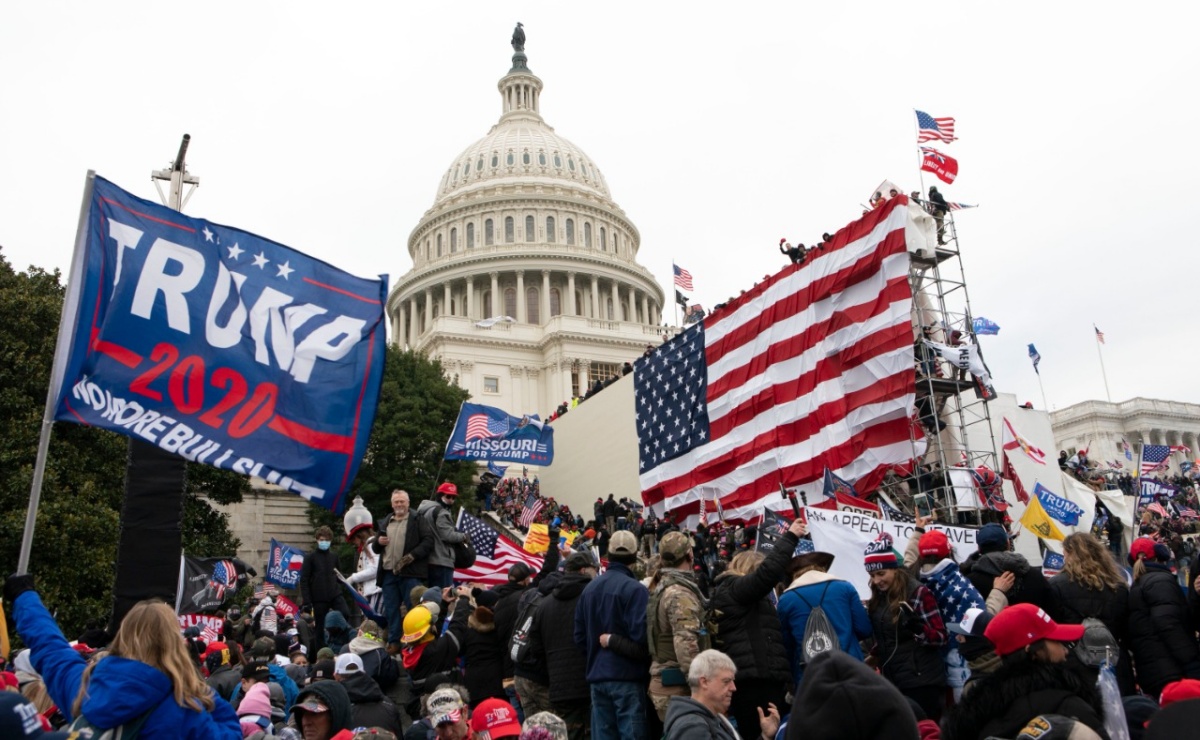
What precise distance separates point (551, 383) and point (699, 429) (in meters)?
39.4

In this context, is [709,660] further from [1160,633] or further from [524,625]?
[1160,633]

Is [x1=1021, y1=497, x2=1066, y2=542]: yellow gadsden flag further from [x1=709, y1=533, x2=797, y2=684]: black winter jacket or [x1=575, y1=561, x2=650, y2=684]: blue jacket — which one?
[x1=575, y1=561, x2=650, y2=684]: blue jacket

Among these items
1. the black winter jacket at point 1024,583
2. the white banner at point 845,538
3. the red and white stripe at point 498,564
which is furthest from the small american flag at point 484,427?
the black winter jacket at point 1024,583

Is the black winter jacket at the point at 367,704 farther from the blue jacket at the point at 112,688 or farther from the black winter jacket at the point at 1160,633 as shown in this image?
the black winter jacket at the point at 1160,633

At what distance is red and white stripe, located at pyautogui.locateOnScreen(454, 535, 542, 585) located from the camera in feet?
40.6

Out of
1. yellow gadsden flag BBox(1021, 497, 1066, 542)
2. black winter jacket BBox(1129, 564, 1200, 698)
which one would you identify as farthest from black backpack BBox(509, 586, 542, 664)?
yellow gadsden flag BBox(1021, 497, 1066, 542)

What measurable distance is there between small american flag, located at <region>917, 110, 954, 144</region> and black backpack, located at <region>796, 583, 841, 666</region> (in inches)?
697

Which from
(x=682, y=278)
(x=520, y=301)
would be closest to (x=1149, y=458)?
(x=682, y=278)

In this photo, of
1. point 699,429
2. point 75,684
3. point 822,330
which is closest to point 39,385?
point 699,429

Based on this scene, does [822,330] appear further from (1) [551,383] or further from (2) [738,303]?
(1) [551,383]

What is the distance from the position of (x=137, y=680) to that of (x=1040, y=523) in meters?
14.0

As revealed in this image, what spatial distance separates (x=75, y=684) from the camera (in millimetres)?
4195

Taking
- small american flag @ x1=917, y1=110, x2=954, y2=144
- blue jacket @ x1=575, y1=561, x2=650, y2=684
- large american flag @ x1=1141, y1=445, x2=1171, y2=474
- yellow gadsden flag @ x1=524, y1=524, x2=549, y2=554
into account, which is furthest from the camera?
small american flag @ x1=917, y1=110, x2=954, y2=144

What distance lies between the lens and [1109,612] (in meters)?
6.69
